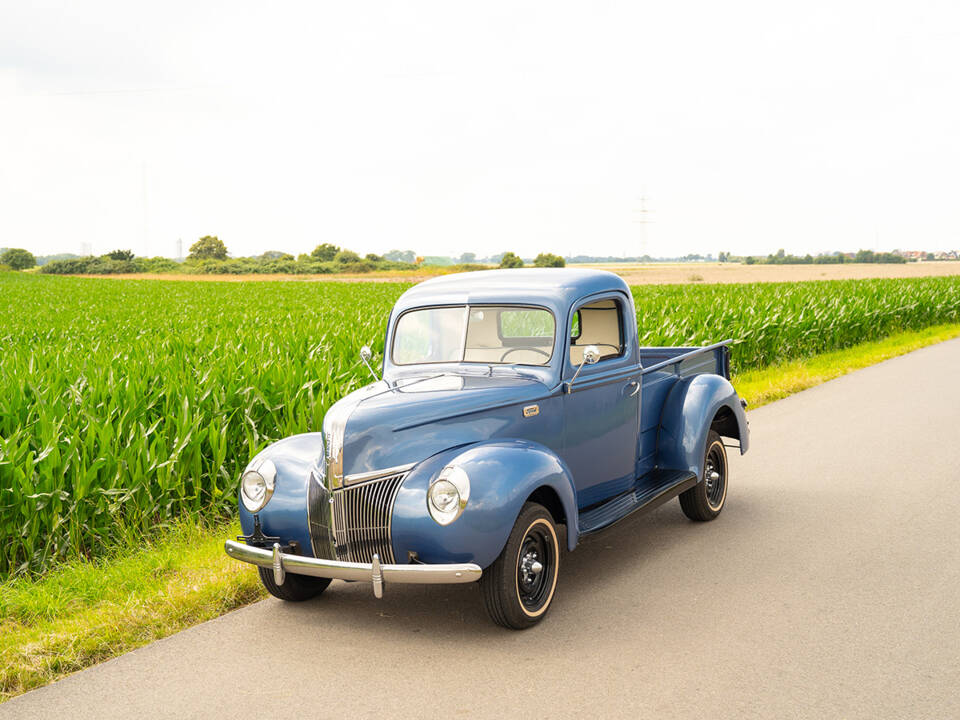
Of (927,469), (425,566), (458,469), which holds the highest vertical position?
(458,469)

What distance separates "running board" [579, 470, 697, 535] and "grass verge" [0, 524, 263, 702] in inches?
83.6

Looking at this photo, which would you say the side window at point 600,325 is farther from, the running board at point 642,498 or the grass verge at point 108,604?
the grass verge at point 108,604

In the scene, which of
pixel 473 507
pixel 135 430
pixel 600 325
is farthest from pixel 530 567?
pixel 135 430

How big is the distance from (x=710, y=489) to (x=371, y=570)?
3.66m

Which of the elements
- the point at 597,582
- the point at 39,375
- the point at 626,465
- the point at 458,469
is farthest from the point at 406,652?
the point at 39,375

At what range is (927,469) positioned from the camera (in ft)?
28.3

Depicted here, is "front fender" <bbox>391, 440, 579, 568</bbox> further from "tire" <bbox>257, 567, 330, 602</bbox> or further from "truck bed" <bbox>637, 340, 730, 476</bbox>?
"truck bed" <bbox>637, 340, 730, 476</bbox>

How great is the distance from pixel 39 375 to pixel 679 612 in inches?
249

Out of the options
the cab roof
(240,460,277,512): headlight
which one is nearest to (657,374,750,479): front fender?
the cab roof

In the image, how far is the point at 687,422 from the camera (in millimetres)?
6914

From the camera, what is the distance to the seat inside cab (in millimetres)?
5961

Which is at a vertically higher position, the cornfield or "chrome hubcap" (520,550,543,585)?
the cornfield

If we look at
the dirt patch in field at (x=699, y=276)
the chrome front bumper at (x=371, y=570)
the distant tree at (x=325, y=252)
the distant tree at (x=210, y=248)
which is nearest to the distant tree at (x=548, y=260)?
the dirt patch in field at (x=699, y=276)

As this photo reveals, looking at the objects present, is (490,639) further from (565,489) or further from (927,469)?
(927,469)
